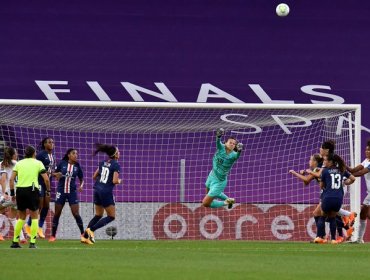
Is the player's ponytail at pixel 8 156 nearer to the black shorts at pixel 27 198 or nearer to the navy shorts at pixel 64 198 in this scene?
the navy shorts at pixel 64 198

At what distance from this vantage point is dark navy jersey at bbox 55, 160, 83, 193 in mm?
21391

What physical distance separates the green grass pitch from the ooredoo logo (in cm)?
644

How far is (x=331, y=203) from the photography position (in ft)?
64.8

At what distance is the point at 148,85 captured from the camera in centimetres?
2573

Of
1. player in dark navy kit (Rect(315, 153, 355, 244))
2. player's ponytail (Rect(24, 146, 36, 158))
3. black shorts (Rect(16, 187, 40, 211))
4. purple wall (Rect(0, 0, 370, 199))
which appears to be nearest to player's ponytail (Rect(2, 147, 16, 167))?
player's ponytail (Rect(24, 146, 36, 158))

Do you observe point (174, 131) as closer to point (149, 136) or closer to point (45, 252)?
point (149, 136)

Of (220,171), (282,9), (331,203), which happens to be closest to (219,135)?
(220,171)

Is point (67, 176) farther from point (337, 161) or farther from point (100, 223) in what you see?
point (337, 161)

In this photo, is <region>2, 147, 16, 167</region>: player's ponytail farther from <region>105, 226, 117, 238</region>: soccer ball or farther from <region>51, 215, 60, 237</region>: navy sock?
<region>105, 226, 117, 238</region>: soccer ball

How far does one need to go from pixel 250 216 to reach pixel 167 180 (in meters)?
2.23

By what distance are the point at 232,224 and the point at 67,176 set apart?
171 inches

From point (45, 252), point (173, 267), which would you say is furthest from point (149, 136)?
point (173, 267)

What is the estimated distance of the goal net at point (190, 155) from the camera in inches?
925

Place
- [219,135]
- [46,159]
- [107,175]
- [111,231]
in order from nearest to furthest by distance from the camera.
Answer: [107,175], [219,135], [46,159], [111,231]
